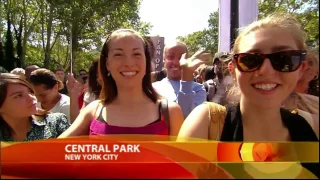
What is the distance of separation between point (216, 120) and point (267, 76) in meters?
0.27

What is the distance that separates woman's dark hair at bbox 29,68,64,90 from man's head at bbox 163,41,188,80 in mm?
577

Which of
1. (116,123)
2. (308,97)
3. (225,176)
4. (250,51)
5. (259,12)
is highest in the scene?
(259,12)

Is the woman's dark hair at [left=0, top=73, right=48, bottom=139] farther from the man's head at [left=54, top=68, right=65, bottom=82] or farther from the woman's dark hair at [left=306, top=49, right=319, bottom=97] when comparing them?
the woman's dark hair at [left=306, top=49, right=319, bottom=97]

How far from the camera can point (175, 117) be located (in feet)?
6.44

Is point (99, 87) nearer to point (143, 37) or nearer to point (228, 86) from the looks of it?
point (143, 37)

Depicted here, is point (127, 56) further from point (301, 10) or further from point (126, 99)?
point (301, 10)

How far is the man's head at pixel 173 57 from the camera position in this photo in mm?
2008

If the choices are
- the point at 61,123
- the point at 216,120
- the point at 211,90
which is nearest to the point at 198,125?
the point at 216,120

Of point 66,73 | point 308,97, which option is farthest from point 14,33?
point 308,97

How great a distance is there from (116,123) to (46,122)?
562 mm

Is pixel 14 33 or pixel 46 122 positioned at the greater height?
pixel 14 33

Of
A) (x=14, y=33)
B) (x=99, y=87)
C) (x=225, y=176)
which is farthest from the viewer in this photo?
(x=99, y=87)

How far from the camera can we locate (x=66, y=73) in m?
1.93

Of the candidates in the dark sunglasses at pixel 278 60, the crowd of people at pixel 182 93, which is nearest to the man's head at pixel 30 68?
the crowd of people at pixel 182 93
